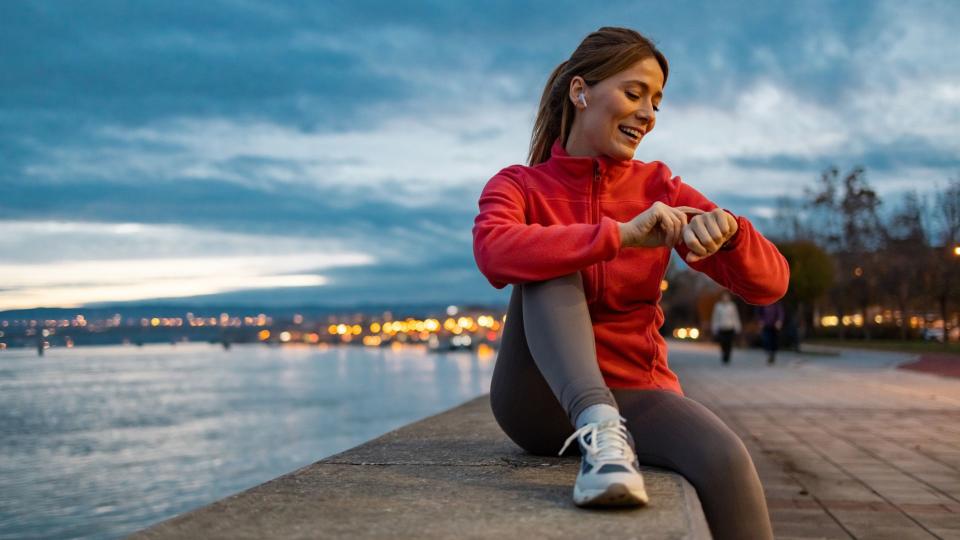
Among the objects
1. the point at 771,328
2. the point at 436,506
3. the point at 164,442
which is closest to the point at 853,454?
the point at 436,506

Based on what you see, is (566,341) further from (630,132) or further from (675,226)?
(630,132)

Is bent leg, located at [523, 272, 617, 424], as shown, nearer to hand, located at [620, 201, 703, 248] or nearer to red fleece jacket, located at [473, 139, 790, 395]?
red fleece jacket, located at [473, 139, 790, 395]

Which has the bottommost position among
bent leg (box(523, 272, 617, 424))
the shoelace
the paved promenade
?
the paved promenade

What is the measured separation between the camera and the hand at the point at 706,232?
235cm

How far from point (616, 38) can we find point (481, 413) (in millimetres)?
2777

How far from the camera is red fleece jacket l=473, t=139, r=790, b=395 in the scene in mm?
2285

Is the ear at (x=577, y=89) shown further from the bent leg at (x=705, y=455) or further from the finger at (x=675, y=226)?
the bent leg at (x=705, y=455)

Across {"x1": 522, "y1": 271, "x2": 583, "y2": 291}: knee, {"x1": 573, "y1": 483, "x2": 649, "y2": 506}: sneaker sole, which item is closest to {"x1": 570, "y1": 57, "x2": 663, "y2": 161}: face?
{"x1": 522, "y1": 271, "x2": 583, "y2": 291}: knee

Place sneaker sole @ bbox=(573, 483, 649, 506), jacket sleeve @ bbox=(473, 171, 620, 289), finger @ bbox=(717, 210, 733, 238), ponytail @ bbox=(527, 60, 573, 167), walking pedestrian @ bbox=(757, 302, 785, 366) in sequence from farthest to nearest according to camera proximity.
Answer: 1. walking pedestrian @ bbox=(757, 302, 785, 366)
2. ponytail @ bbox=(527, 60, 573, 167)
3. finger @ bbox=(717, 210, 733, 238)
4. jacket sleeve @ bbox=(473, 171, 620, 289)
5. sneaker sole @ bbox=(573, 483, 649, 506)

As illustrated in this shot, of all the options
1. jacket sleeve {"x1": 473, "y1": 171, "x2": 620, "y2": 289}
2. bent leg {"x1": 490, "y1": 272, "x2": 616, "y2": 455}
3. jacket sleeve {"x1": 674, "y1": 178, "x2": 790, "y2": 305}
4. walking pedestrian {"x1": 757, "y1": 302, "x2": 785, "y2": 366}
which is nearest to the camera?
bent leg {"x1": 490, "y1": 272, "x2": 616, "y2": 455}

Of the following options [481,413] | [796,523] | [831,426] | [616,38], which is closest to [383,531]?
[616,38]

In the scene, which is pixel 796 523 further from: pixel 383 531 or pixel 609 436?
pixel 383 531

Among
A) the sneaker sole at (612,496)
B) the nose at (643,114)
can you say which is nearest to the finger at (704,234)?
the nose at (643,114)

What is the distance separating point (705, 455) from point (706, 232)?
1.85 feet
